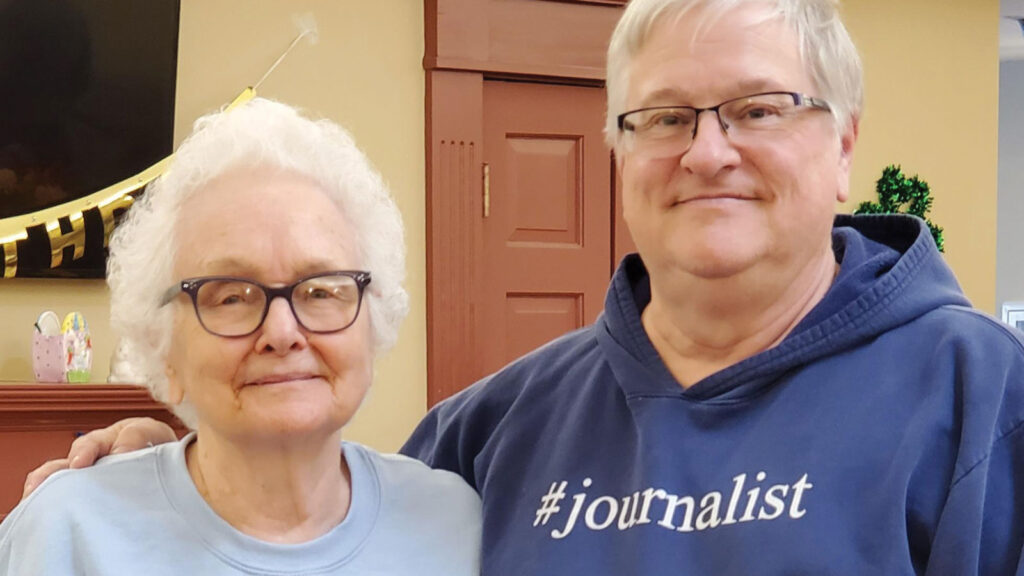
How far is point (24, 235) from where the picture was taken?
10.2 feet

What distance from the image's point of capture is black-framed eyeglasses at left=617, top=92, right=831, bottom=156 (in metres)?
1.32

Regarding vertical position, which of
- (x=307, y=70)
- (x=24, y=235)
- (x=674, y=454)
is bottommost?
(x=674, y=454)

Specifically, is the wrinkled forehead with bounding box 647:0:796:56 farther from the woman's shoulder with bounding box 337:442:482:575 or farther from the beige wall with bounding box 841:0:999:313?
the beige wall with bounding box 841:0:999:313

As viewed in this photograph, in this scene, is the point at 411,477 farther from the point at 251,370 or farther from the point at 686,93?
the point at 686,93

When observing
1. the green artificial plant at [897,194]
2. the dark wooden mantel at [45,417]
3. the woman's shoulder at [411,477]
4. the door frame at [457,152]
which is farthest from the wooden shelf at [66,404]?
the green artificial plant at [897,194]

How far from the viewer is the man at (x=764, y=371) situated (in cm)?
117

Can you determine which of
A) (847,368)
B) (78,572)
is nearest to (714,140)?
(847,368)

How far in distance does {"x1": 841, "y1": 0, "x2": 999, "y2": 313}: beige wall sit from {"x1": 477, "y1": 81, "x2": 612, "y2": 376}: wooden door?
1.14m

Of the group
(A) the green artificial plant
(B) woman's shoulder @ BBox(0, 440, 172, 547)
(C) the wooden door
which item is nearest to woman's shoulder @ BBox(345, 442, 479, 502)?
(B) woman's shoulder @ BBox(0, 440, 172, 547)

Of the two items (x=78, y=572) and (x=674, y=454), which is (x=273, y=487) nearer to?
(x=78, y=572)

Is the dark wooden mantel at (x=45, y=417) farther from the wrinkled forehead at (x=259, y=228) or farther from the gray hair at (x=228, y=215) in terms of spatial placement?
the wrinkled forehead at (x=259, y=228)

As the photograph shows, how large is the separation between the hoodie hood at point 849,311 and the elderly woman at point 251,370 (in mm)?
338

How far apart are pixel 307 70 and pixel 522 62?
0.71 m

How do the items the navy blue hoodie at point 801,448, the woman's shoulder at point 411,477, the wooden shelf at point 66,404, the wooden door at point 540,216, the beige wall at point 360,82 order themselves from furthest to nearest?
the wooden door at point 540,216 → the beige wall at point 360,82 → the wooden shelf at point 66,404 → the woman's shoulder at point 411,477 → the navy blue hoodie at point 801,448
